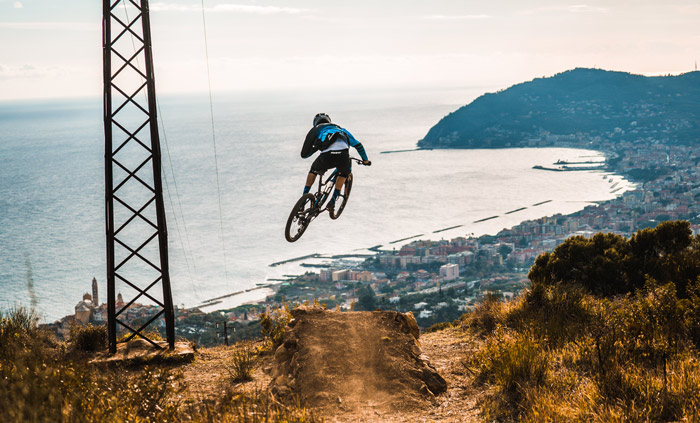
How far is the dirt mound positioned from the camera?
6.48 meters

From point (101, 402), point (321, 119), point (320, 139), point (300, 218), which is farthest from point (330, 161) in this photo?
point (101, 402)

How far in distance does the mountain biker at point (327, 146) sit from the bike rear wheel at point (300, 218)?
171 mm

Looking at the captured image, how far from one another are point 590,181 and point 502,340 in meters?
74.1

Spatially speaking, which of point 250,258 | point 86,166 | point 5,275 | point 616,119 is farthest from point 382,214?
point 616,119

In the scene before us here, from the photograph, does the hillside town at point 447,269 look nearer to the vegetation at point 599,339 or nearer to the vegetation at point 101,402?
the vegetation at point 599,339

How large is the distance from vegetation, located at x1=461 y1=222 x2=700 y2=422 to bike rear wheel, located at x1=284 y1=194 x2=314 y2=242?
3.19 m

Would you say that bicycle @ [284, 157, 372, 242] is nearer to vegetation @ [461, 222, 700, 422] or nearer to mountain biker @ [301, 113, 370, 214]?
mountain biker @ [301, 113, 370, 214]

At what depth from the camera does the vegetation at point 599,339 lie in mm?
5473

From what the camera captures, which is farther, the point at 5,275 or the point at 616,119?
the point at 616,119

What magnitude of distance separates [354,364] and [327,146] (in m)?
3.13

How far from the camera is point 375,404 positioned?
6.33 meters

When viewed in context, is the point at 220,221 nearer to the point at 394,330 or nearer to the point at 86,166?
the point at 86,166

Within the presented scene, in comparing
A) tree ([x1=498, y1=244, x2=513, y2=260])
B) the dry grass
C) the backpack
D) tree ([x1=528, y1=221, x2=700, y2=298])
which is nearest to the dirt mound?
the dry grass

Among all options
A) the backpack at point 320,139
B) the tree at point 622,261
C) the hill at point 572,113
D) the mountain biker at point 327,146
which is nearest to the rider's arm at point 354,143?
the mountain biker at point 327,146
